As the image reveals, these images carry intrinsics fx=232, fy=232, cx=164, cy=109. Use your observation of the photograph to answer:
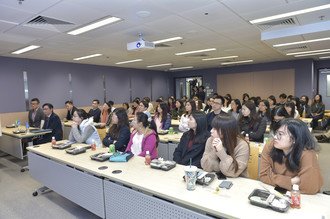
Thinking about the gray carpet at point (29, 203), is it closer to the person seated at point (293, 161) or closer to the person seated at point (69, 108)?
the person seated at point (293, 161)

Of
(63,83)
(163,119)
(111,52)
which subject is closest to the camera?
(163,119)

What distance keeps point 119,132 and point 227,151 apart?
204cm

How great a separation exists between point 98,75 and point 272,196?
9422 mm

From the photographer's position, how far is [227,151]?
2.25 metres

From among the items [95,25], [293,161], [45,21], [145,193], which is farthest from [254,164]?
[45,21]

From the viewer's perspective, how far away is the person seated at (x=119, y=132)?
144 inches

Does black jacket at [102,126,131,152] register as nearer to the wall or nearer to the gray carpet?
the gray carpet

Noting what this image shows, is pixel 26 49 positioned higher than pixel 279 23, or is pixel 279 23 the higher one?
pixel 26 49

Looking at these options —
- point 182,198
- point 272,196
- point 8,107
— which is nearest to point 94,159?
point 182,198

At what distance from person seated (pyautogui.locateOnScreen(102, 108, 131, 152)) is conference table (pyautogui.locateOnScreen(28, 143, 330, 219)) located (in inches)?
25.0

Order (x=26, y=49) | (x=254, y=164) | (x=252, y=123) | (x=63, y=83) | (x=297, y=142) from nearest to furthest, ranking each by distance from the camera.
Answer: (x=297, y=142)
(x=254, y=164)
(x=252, y=123)
(x=26, y=49)
(x=63, y=83)

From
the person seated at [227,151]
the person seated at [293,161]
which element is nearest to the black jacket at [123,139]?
the person seated at [227,151]

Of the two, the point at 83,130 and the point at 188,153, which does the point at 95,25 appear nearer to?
the point at 83,130

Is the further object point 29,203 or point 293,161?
point 29,203
